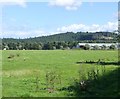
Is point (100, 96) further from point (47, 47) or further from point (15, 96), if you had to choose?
point (47, 47)

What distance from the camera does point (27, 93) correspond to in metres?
19.3

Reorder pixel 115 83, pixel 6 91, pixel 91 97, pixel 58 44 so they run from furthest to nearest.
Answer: pixel 58 44 → pixel 115 83 → pixel 6 91 → pixel 91 97

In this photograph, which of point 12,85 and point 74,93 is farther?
point 12,85

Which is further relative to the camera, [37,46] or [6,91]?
[37,46]

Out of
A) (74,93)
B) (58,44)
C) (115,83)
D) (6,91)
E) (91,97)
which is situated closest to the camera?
(91,97)

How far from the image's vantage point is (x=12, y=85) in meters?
23.1

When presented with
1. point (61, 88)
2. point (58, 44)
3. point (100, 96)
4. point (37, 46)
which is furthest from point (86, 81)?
point (58, 44)

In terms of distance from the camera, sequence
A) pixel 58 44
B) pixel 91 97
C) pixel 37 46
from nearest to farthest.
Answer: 1. pixel 91 97
2. pixel 37 46
3. pixel 58 44

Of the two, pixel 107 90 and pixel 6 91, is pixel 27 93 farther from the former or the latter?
pixel 107 90

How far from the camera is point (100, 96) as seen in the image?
703 inches

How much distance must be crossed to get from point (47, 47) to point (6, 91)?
14286 centimetres

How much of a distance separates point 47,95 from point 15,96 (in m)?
1.62

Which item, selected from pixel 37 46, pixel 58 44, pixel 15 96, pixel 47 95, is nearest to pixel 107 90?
pixel 47 95

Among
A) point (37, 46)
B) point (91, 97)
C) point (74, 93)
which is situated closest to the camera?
point (91, 97)
